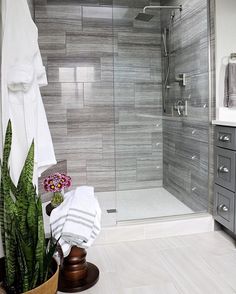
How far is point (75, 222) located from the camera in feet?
Answer: 5.21

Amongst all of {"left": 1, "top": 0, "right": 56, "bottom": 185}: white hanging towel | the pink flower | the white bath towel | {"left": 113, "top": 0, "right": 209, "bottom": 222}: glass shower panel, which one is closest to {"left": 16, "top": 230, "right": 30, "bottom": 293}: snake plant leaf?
{"left": 1, "top": 0, "right": 56, "bottom": 185}: white hanging towel

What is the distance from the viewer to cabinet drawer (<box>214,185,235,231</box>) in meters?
2.18

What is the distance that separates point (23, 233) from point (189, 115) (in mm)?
2062

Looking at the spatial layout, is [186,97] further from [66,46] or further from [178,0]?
[66,46]

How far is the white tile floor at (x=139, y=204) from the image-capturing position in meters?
2.50

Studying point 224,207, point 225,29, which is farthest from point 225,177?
point 225,29

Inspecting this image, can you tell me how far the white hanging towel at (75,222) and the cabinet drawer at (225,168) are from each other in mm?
1090

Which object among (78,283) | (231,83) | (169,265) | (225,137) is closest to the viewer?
(78,283)

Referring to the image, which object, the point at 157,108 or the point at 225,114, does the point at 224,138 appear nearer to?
the point at 225,114

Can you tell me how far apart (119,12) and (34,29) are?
1.70 metres

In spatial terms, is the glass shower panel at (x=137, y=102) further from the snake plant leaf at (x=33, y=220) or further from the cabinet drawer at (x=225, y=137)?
the snake plant leaf at (x=33, y=220)

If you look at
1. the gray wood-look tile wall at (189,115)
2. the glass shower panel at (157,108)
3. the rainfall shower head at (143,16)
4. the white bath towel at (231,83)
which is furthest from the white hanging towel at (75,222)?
the rainfall shower head at (143,16)

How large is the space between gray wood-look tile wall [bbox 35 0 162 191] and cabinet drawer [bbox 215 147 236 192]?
0.90 meters

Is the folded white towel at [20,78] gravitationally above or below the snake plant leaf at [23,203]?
above
